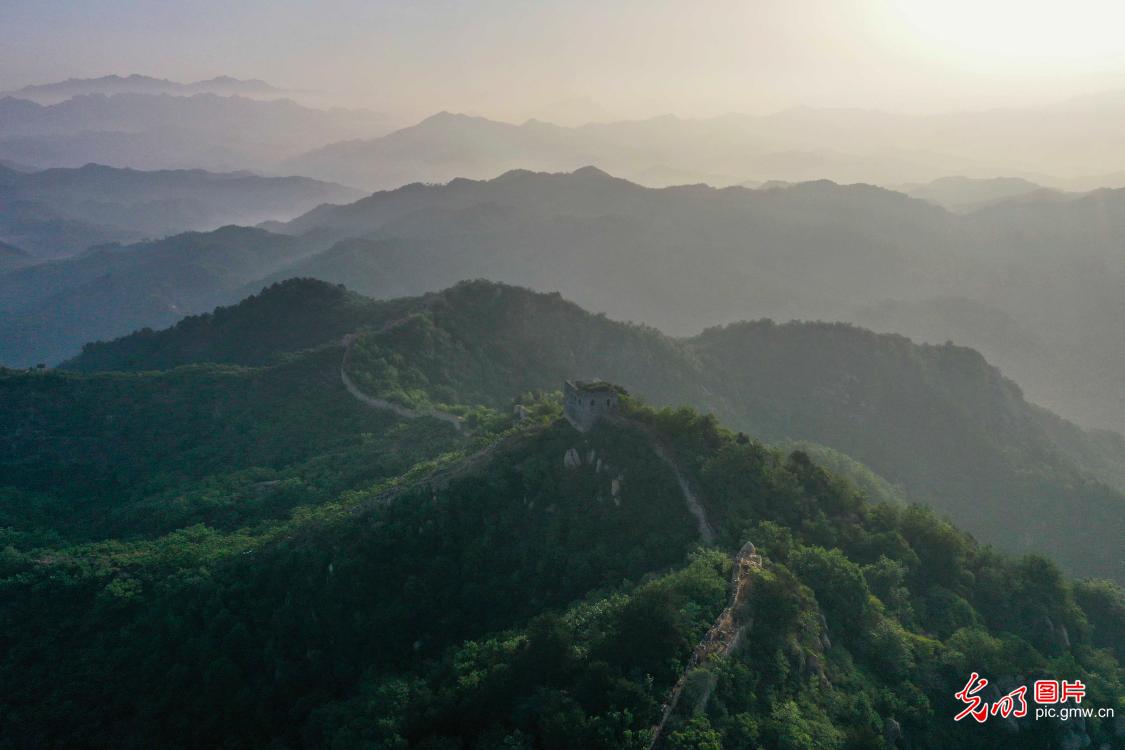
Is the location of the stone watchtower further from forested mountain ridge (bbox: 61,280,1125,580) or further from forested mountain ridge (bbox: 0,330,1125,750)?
forested mountain ridge (bbox: 61,280,1125,580)

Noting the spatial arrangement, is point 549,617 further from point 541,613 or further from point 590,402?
point 590,402

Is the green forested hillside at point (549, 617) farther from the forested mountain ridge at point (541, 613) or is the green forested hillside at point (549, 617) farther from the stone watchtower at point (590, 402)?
the stone watchtower at point (590, 402)

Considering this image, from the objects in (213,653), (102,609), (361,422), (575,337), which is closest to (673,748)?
(213,653)

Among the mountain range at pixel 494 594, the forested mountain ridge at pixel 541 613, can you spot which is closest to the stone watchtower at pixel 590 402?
the mountain range at pixel 494 594

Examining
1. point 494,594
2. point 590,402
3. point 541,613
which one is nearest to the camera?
point 541,613

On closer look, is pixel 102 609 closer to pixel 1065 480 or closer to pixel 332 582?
pixel 332 582

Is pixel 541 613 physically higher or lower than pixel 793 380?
higher
